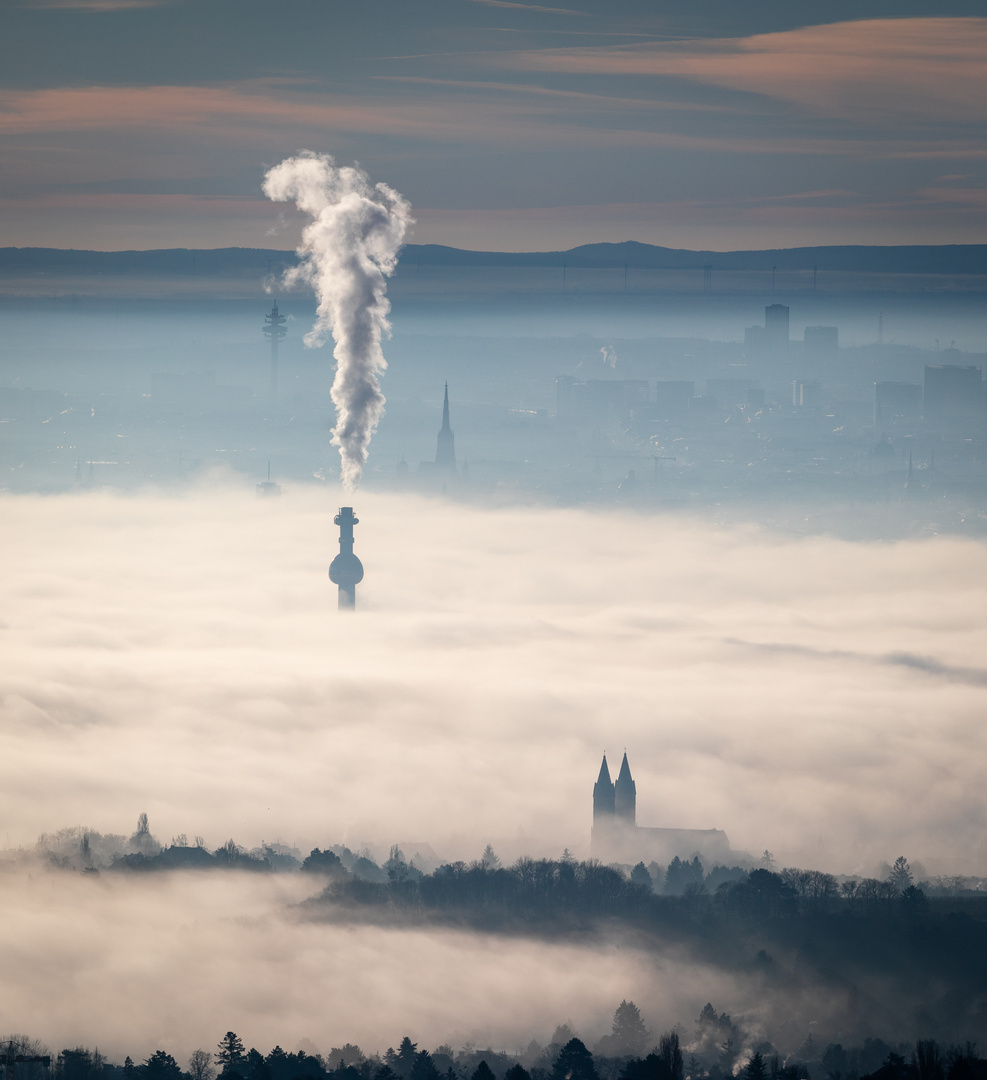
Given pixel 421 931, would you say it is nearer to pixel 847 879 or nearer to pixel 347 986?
pixel 347 986

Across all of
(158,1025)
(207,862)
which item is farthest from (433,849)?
(158,1025)

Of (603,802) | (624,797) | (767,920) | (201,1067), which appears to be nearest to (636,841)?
(603,802)

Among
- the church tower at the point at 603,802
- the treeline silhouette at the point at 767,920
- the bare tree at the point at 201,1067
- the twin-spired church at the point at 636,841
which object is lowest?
the bare tree at the point at 201,1067

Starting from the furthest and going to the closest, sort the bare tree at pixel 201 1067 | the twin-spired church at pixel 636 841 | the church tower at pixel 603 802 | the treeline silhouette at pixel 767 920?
the church tower at pixel 603 802 < the twin-spired church at pixel 636 841 < the treeline silhouette at pixel 767 920 < the bare tree at pixel 201 1067

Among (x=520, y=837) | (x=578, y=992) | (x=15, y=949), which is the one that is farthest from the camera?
(x=520, y=837)

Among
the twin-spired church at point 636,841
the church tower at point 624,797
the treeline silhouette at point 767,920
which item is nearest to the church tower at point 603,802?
the twin-spired church at point 636,841

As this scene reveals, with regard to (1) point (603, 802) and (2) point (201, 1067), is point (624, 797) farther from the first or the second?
(2) point (201, 1067)

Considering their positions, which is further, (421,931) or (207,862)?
(207,862)

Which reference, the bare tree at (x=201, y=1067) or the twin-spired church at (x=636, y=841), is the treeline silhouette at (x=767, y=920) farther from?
the bare tree at (x=201, y=1067)
